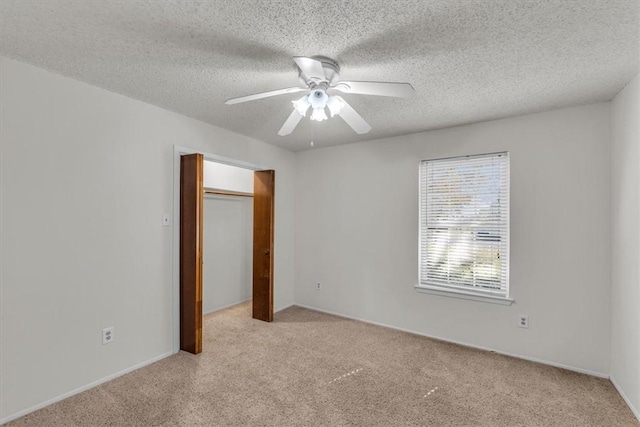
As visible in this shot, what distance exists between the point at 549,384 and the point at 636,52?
2.50m

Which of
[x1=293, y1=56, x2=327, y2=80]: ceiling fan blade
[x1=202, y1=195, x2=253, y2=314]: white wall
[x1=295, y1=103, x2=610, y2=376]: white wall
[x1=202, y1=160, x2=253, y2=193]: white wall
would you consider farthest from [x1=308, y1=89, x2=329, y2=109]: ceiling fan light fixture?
[x1=202, y1=195, x2=253, y2=314]: white wall

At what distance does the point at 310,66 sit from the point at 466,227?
8.35ft

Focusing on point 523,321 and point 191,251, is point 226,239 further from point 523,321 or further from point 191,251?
point 523,321

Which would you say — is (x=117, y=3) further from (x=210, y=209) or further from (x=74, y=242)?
(x=210, y=209)

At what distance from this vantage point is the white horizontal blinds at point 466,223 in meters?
3.20

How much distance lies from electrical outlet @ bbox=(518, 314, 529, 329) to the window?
18cm

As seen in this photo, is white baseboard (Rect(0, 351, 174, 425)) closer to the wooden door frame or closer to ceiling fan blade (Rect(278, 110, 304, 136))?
the wooden door frame

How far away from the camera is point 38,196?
7.29 ft

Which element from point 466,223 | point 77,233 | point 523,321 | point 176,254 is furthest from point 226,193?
point 523,321

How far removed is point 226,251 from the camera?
470 centimetres

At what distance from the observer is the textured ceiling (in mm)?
1555

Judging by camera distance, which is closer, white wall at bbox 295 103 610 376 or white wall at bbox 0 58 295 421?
white wall at bbox 0 58 295 421

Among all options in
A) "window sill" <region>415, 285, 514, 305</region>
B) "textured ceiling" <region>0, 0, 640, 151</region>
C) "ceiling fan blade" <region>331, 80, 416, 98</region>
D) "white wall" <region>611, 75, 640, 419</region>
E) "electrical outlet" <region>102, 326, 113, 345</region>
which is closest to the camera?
"textured ceiling" <region>0, 0, 640, 151</region>

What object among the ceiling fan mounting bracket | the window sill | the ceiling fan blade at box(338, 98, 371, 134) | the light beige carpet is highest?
the ceiling fan mounting bracket
